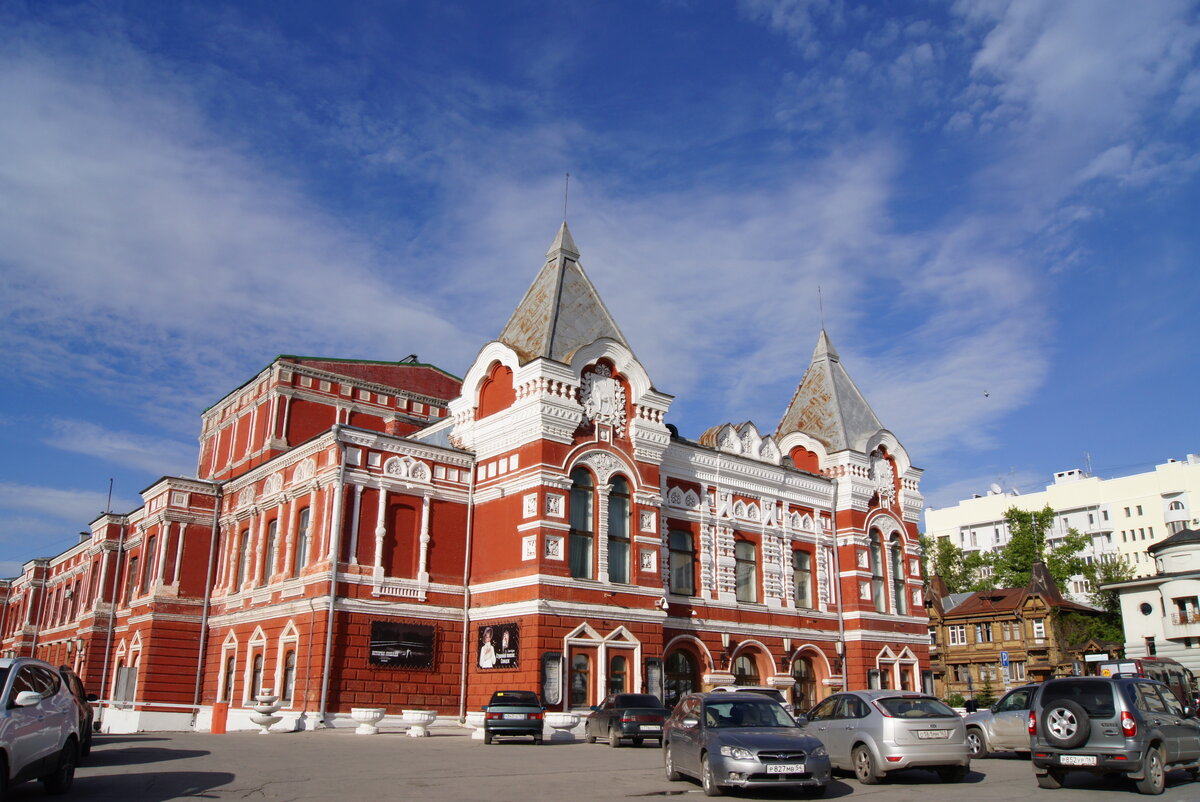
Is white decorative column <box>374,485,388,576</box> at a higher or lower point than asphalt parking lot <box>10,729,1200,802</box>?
higher

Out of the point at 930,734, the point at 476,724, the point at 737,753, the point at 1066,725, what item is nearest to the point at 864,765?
the point at 930,734

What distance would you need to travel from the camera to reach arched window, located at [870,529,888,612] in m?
38.0

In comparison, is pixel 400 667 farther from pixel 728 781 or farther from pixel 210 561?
pixel 728 781

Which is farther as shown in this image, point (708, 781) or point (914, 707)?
point (914, 707)

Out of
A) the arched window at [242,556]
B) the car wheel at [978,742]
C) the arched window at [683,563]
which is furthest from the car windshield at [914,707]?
the arched window at [242,556]

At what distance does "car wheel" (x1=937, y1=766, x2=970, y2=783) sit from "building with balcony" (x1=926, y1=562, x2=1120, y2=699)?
4458cm

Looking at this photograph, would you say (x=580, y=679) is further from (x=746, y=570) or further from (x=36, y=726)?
(x=36, y=726)

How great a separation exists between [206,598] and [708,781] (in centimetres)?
2718

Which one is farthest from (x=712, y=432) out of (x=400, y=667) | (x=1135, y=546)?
(x=1135, y=546)

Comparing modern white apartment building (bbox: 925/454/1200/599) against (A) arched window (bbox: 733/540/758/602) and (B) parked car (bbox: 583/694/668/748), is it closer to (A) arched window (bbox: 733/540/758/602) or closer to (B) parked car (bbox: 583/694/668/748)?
(A) arched window (bbox: 733/540/758/602)

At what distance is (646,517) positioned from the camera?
98.6 ft

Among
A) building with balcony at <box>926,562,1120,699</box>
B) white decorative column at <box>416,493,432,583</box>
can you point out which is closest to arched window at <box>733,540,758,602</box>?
white decorative column at <box>416,493,432,583</box>

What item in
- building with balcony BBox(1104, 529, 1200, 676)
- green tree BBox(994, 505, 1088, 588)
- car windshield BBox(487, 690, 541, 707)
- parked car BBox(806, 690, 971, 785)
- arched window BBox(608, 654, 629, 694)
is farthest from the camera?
green tree BBox(994, 505, 1088, 588)

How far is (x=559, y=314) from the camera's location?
3078cm
